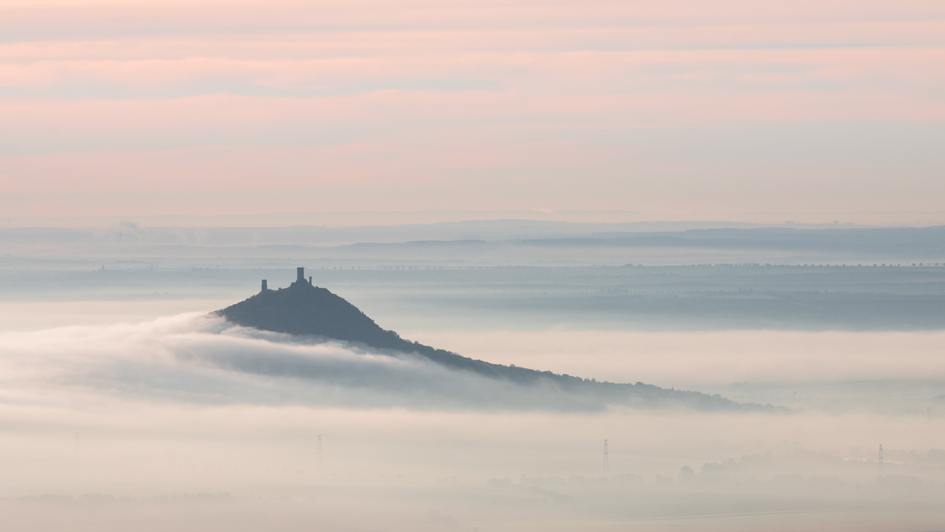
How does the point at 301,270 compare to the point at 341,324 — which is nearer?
the point at 301,270
